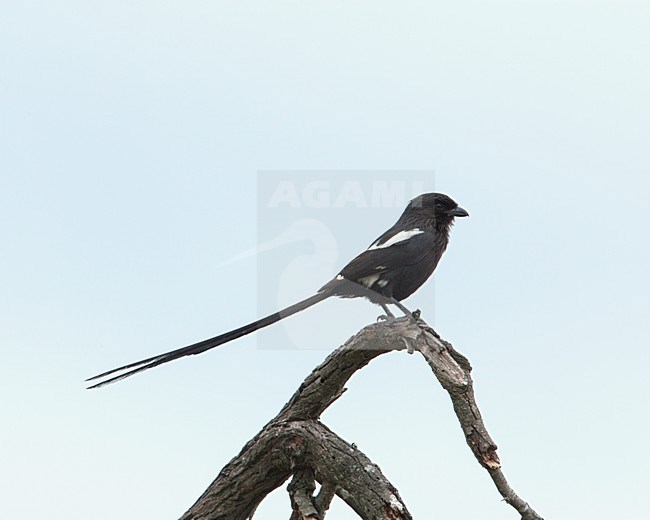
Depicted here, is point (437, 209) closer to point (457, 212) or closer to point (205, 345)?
point (457, 212)

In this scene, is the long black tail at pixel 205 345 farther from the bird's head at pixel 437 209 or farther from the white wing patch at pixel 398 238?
the bird's head at pixel 437 209

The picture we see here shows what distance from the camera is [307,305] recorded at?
4.77 meters

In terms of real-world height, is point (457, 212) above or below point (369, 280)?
above

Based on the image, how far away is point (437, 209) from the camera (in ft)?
17.3

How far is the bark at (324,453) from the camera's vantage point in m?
3.81

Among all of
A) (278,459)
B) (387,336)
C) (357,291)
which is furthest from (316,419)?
(357,291)

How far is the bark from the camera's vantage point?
3.81 meters

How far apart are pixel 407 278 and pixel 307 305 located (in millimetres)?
597

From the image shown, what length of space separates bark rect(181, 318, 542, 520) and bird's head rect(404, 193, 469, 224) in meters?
1.24

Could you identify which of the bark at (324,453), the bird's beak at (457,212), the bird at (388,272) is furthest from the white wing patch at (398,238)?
the bark at (324,453)

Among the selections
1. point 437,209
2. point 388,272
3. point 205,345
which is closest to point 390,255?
point 388,272

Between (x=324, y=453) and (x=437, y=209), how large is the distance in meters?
1.89

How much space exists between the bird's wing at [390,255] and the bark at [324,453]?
0.66 meters

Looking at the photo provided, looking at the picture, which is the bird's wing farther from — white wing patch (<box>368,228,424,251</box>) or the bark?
the bark
